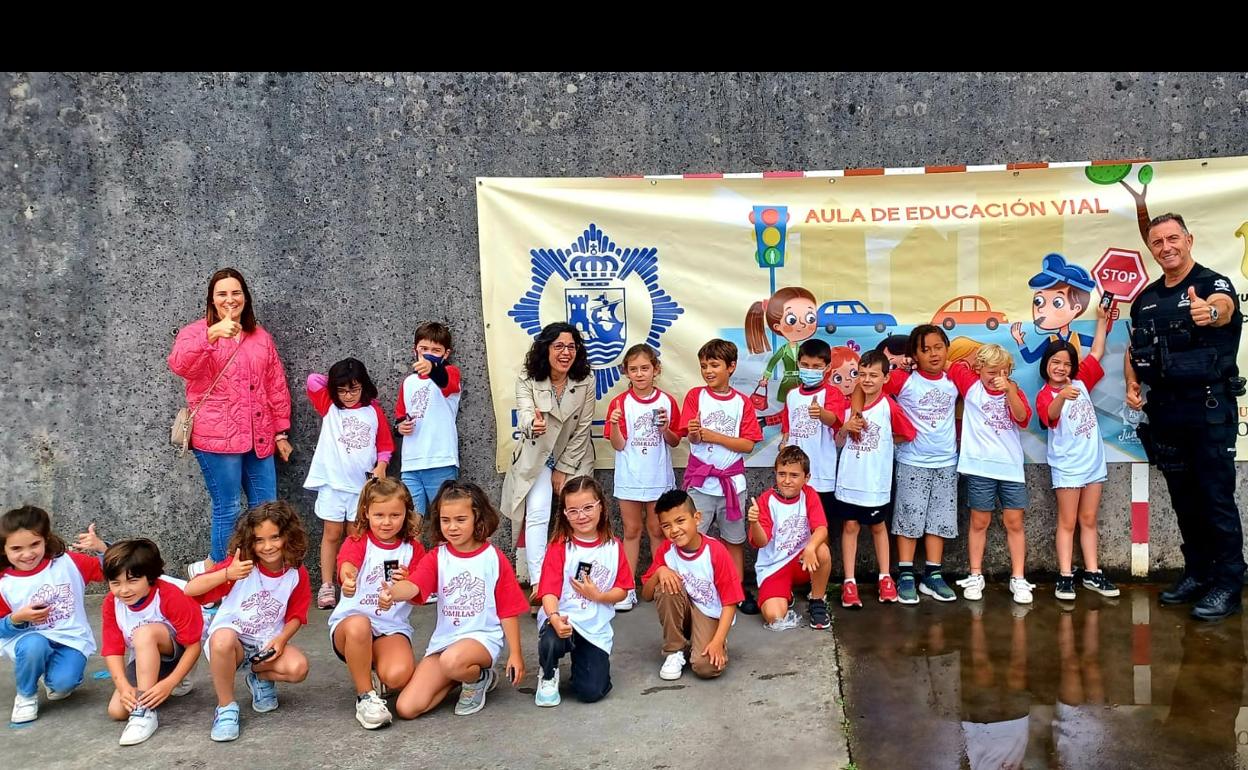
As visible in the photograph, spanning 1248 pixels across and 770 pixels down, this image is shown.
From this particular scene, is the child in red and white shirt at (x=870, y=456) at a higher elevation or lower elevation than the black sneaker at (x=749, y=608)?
higher

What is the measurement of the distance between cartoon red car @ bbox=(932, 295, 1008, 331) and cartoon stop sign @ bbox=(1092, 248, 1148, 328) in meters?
0.55

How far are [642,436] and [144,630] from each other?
2.48 metres

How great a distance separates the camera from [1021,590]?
530 centimetres

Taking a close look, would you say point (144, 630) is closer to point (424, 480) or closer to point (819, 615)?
point (424, 480)

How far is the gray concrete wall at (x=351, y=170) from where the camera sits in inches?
216

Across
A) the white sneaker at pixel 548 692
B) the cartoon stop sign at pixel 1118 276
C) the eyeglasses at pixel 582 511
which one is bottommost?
the white sneaker at pixel 548 692

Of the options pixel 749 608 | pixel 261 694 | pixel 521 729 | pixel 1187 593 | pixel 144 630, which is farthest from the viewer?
pixel 749 608

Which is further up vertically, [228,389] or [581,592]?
[228,389]

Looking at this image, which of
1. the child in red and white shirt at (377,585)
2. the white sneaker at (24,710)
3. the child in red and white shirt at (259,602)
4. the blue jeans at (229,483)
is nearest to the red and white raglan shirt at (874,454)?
the child in red and white shirt at (377,585)

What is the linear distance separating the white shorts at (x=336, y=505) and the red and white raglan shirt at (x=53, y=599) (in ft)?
3.98

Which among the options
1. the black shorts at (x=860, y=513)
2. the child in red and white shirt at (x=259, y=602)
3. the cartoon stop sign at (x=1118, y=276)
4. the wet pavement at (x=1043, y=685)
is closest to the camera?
the wet pavement at (x=1043, y=685)

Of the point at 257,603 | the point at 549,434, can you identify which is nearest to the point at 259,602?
the point at 257,603

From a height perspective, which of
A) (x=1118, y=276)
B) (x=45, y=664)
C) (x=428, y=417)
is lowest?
(x=45, y=664)

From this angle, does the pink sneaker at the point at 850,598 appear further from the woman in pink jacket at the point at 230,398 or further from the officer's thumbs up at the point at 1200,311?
the woman in pink jacket at the point at 230,398
